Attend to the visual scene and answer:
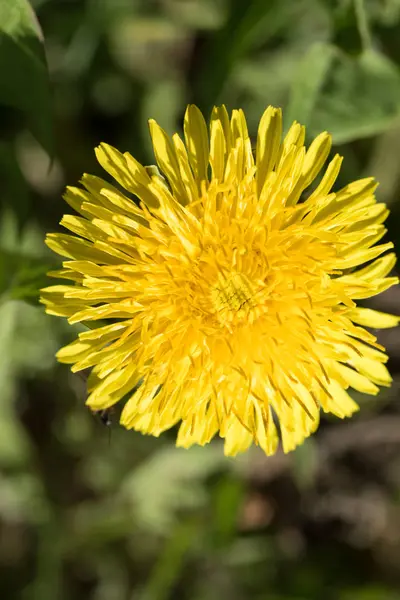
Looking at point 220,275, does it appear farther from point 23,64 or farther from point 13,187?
point 13,187

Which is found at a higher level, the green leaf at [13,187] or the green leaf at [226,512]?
the green leaf at [13,187]

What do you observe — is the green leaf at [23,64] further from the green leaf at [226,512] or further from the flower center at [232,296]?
the green leaf at [226,512]

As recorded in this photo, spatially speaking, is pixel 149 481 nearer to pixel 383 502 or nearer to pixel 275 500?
pixel 275 500

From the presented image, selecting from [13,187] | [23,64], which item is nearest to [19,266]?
[13,187]

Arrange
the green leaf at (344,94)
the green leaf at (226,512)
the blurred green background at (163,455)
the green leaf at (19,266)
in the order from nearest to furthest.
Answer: the green leaf at (19,266)
the green leaf at (344,94)
the blurred green background at (163,455)
the green leaf at (226,512)

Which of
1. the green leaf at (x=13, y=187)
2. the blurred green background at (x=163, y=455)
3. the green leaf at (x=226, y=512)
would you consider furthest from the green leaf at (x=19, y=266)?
the green leaf at (x=226, y=512)

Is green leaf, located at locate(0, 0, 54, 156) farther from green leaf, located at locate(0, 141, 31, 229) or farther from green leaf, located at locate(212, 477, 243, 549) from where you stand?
green leaf, located at locate(212, 477, 243, 549)

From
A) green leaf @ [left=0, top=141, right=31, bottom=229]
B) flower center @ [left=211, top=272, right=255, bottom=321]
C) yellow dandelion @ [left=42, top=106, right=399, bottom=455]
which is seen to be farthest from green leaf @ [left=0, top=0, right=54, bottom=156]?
flower center @ [left=211, top=272, right=255, bottom=321]
